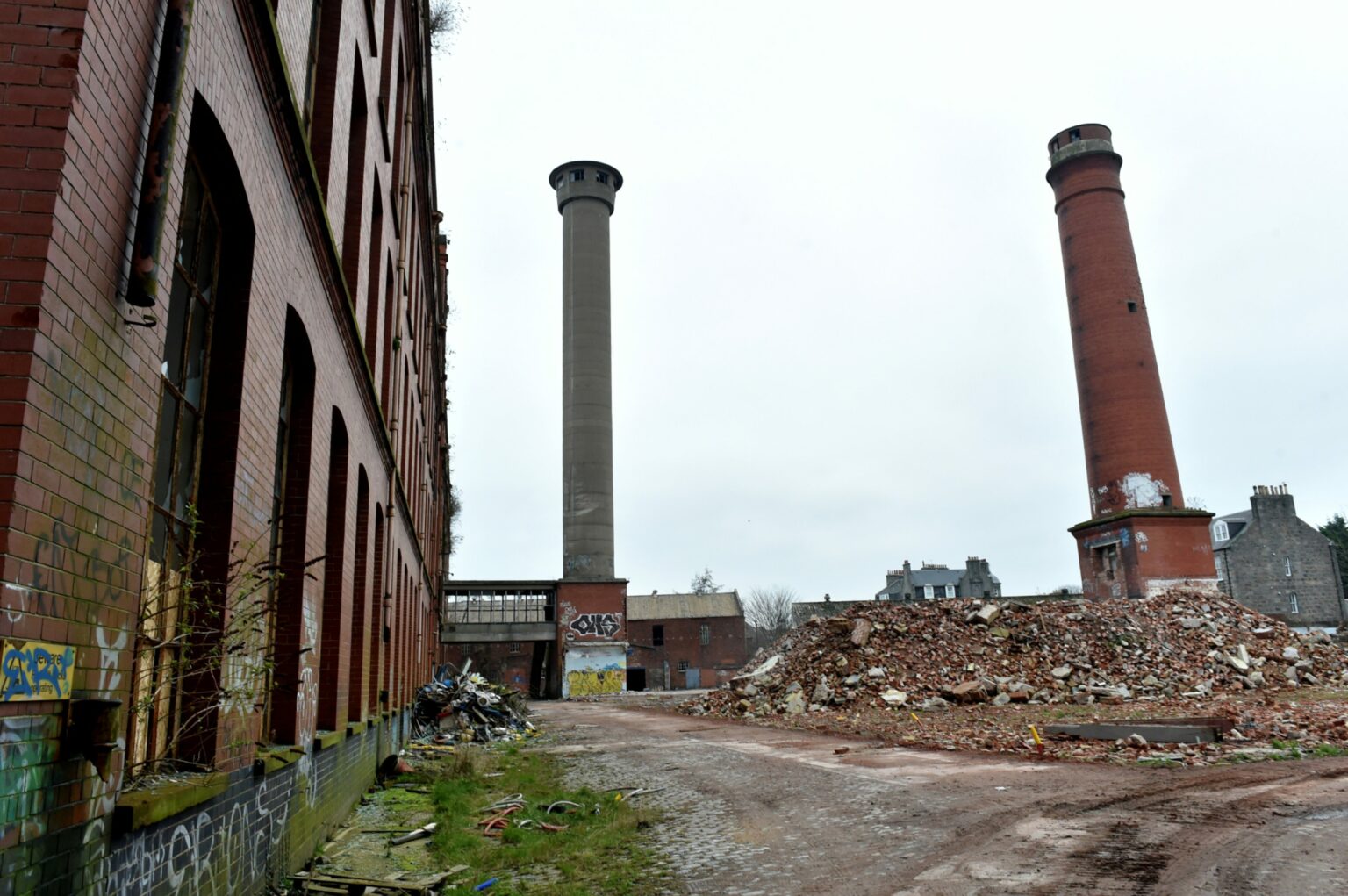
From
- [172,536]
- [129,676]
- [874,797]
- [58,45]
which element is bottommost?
[874,797]

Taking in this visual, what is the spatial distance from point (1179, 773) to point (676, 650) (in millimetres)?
50440

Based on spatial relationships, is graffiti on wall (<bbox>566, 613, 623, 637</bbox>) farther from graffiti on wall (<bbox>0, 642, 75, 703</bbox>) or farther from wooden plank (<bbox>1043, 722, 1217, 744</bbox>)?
graffiti on wall (<bbox>0, 642, 75, 703</bbox>)

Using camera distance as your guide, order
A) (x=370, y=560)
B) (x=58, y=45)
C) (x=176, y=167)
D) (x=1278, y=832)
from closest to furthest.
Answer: (x=58, y=45) < (x=176, y=167) < (x=1278, y=832) < (x=370, y=560)

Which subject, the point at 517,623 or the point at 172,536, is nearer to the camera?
the point at 172,536

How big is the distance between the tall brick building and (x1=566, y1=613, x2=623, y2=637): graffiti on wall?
3509 centimetres

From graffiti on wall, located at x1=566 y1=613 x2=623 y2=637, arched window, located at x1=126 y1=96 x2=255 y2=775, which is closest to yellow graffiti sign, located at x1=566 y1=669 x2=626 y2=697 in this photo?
graffiti on wall, located at x1=566 y1=613 x2=623 y2=637

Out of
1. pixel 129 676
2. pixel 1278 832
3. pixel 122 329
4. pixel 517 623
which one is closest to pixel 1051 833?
pixel 1278 832

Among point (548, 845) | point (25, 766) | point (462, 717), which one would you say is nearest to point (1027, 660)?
point (462, 717)

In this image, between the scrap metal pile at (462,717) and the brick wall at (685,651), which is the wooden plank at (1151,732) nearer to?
the scrap metal pile at (462,717)

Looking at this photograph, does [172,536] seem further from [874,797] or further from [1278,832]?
[1278,832]

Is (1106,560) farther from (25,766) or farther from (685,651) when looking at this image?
(685,651)

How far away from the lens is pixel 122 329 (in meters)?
3.06

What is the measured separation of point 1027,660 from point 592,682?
2583 centimetres

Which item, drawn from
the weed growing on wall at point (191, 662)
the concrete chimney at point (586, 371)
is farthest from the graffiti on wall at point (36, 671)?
the concrete chimney at point (586, 371)
